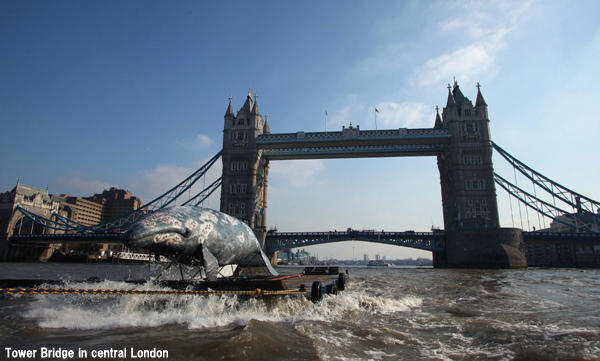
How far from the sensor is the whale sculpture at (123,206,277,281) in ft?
33.0

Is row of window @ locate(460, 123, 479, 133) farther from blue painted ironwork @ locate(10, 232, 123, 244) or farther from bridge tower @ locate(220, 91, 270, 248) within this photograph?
blue painted ironwork @ locate(10, 232, 123, 244)

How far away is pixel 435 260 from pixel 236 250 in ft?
178

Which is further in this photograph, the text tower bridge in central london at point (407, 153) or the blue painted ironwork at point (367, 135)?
the blue painted ironwork at point (367, 135)

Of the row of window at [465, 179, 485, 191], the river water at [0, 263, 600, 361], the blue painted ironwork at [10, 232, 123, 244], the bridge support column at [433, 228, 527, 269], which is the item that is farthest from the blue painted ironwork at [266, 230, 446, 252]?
the river water at [0, 263, 600, 361]

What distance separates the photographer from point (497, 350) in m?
6.57

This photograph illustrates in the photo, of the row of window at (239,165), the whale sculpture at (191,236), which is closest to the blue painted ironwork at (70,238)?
the row of window at (239,165)

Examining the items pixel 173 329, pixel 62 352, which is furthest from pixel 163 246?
pixel 62 352

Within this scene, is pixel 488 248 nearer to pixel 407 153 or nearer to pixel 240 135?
pixel 407 153

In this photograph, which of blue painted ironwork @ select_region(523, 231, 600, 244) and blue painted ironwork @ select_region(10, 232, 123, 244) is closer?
blue painted ironwork @ select_region(523, 231, 600, 244)

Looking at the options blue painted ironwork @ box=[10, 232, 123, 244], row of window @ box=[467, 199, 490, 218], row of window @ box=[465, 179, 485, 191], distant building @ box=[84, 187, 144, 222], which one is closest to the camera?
row of window @ box=[467, 199, 490, 218]

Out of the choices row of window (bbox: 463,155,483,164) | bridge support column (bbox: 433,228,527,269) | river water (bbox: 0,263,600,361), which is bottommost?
river water (bbox: 0,263,600,361)

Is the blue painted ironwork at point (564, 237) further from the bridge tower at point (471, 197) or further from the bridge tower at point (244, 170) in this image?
the bridge tower at point (244, 170)

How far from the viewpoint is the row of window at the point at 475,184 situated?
178 ft

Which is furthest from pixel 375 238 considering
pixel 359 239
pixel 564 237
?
pixel 564 237
